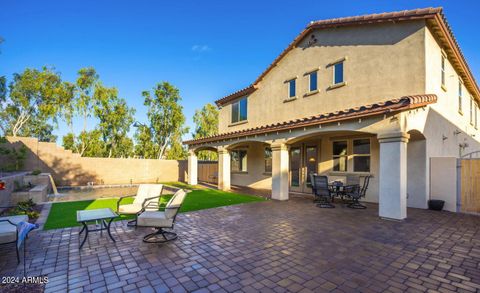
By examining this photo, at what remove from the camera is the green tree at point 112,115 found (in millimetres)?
24395

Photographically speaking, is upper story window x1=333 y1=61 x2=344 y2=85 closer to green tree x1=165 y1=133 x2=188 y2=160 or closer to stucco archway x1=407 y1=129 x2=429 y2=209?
stucco archway x1=407 y1=129 x2=429 y2=209

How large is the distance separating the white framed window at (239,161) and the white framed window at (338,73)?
8361 millimetres

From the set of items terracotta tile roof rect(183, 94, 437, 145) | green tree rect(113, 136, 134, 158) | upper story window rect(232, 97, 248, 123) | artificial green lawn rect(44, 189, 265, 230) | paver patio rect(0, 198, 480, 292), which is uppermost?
upper story window rect(232, 97, 248, 123)

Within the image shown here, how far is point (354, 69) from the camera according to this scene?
439 inches

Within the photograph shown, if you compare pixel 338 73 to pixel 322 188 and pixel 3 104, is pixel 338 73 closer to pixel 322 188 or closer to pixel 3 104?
pixel 322 188

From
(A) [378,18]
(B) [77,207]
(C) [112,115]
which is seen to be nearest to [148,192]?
(B) [77,207]

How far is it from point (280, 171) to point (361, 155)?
3.81 metres

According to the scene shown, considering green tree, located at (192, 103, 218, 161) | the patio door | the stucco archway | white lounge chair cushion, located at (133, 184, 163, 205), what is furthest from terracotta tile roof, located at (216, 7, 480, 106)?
green tree, located at (192, 103, 218, 161)

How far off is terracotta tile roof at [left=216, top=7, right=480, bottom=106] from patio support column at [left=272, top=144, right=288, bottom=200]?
6.53 m

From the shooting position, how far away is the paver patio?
3.67m

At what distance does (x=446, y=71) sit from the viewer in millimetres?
10992

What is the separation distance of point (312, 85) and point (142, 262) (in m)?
11.6

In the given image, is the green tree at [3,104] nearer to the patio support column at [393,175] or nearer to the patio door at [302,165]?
the patio door at [302,165]

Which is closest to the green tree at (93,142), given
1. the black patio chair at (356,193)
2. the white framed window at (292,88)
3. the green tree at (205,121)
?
the green tree at (205,121)
